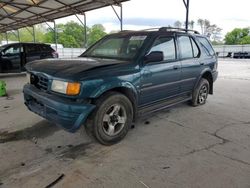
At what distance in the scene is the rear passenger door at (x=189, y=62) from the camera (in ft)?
14.6

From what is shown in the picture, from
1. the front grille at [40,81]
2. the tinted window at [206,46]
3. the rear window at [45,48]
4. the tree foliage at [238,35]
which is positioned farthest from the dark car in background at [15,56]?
the tree foliage at [238,35]

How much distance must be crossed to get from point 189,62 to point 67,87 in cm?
273

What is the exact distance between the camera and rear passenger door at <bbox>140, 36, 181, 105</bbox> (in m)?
3.67

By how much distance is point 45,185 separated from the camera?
238 cm

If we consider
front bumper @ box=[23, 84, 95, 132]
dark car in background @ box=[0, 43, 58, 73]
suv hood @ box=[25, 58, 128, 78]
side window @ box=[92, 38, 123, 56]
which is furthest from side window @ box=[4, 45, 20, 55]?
front bumper @ box=[23, 84, 95, 132]

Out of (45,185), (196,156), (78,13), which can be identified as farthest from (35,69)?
(78,13)

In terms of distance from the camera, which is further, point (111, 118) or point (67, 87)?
point (111, 118)

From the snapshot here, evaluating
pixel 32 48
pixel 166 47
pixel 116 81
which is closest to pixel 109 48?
pixel 166 47

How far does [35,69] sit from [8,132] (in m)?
1.23

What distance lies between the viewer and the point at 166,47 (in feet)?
13.4

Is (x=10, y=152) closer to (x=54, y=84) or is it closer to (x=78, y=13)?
(x=54, y=84)

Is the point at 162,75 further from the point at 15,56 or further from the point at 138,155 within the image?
the point at 15,56

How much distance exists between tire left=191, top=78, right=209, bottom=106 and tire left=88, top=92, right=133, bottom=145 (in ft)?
7.44

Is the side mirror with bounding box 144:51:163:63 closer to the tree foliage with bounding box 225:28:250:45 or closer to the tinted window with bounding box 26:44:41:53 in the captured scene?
the tinted window with bounding box 26:44:41:53
